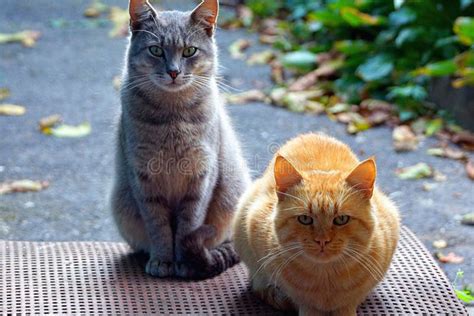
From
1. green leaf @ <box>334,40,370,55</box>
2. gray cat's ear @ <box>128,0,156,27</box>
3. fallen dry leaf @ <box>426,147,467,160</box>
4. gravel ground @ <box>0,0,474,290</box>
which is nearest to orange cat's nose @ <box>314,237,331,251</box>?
gray cat's ear @ <box>128,0,156,27</box>

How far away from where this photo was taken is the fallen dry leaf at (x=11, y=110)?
205 inches

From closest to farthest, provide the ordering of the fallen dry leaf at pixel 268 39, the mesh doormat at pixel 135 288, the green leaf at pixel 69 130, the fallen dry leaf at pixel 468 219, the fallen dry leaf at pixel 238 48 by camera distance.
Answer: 1. the mesh doormat at pixel 135 288
2. the fallen dry leaf at pixel 468 219
3. the green leaf at pixel 69 130
4. the fallen dry leaf at pixel 238 48
5. the fallen dry leaf at pixel 268 39

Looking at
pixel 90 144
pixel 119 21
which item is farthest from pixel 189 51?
pixel 119 21

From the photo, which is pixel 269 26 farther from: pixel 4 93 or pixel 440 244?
pixel 440 244

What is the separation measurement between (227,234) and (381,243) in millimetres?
867

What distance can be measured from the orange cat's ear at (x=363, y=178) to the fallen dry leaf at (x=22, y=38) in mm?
4678

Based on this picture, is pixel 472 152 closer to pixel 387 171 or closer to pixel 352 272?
pixel 387 171

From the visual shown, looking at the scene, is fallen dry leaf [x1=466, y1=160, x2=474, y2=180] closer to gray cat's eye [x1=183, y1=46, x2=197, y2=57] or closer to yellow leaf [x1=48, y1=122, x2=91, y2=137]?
gray cat's eye [x1=183, y1=46, x2=197, y2=57]

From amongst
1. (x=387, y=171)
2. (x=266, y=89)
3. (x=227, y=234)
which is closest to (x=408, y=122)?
(x=387, y=171)

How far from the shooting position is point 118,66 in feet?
20.0

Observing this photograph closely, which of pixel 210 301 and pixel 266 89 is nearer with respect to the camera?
pixel 210 301

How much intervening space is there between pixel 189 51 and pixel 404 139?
2185 mm

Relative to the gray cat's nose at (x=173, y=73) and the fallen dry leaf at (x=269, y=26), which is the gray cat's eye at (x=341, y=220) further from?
the fallen dry leaf at (x=269, y=26)

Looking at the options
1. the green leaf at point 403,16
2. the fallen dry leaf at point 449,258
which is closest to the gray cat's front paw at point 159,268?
the fallen dry leaf at point 449,258
